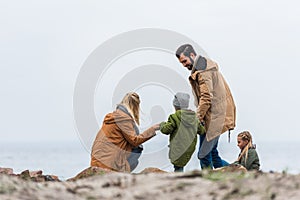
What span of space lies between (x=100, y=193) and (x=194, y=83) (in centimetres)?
533

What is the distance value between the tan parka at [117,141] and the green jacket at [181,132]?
16.2 inches

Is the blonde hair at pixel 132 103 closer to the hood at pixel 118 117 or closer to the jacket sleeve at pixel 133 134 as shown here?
the hood at pixel 118 117

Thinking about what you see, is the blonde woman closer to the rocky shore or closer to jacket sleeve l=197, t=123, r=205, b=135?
jacket sleeve l=197, t=123, r=205, b=135

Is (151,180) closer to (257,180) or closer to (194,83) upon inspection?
(257,180)

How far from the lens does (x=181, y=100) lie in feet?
37.6

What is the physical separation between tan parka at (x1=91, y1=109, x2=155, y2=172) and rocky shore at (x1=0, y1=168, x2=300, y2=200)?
4802 millimetres

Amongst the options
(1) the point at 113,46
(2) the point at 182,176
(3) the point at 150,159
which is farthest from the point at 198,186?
(1) the point at 113,46

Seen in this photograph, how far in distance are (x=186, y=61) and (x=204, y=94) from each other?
1.88 feet

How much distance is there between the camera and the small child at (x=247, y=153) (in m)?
11.8

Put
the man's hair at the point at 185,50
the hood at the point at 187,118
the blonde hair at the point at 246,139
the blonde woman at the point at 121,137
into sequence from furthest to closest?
the blonde hair at the point at 246,139
the blonde woman at the point at 121,137
the hood at the point at 187,118
the man's hair at the point at 185,50

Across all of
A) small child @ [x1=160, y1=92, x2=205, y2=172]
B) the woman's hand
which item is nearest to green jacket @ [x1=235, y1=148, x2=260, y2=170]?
small child @ [x1=160, y1=92, x2=205, y2=172]

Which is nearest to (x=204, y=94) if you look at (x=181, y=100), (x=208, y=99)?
(x=208, y=99)

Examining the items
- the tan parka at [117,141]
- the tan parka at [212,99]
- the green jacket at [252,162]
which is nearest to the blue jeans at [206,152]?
the tan parka at [212,99]

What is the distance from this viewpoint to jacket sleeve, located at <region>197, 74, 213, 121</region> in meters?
11.4
